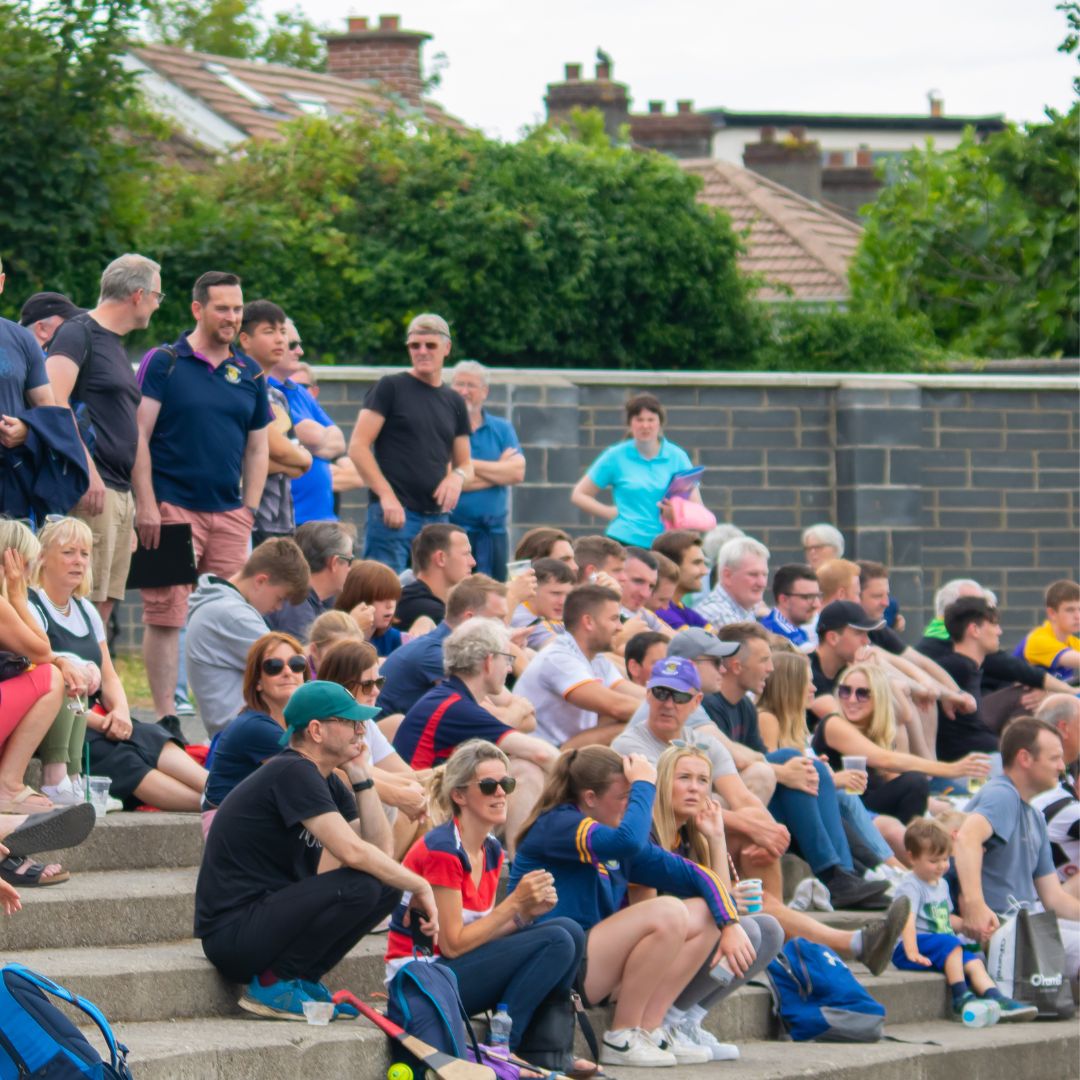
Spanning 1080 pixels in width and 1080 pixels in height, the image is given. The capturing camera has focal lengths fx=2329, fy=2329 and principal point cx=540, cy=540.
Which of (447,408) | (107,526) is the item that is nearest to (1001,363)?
(447,408)

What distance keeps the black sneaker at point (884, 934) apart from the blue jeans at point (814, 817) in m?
0.53

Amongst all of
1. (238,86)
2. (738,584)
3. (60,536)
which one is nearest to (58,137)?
(738,584)

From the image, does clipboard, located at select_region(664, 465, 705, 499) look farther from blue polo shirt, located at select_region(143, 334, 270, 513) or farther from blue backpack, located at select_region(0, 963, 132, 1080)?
blue backpack, located at select_region(0, 963, 132, 1080)

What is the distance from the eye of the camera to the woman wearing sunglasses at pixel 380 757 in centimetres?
797

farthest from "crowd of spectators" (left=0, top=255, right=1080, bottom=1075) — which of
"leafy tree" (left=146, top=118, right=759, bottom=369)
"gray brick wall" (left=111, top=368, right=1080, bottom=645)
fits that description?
"leafy tree" (left=146, top=118, right=759, bottom=369)

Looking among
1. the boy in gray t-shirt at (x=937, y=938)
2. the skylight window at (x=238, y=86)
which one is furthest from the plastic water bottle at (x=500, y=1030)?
the skylight window at (x=238, y=86)

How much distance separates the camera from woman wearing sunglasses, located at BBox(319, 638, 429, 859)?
26.1 feet

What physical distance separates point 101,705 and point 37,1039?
2.97m

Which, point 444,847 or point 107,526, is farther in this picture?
point 107,526

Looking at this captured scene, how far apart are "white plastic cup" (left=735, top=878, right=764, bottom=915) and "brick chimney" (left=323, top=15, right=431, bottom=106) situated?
82.3ft

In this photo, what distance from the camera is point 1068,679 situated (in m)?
13.3

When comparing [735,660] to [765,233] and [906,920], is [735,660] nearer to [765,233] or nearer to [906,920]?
[906,920]

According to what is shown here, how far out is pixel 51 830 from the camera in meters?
7.34

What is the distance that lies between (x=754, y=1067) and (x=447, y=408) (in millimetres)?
4645
